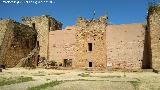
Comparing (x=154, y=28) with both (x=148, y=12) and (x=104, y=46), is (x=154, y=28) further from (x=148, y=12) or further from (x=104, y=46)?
(x=104, y=46)

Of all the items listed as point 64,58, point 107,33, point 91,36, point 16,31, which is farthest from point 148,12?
point 16,31

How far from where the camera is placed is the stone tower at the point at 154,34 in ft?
89.9

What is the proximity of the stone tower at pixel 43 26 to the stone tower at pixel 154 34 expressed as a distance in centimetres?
1649

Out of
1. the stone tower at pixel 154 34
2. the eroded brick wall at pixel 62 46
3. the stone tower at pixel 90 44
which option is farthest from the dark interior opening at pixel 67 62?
the stone tower at pixel 154 34

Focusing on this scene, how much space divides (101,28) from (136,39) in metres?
4.68

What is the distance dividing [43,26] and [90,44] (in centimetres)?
1039

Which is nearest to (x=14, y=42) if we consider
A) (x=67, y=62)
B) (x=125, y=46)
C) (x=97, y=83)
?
(x=67, y=62)

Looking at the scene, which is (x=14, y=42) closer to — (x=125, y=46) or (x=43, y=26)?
(x=43, y=26)

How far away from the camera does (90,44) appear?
115ft

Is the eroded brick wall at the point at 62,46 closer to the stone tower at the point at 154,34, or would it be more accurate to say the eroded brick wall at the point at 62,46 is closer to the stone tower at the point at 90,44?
the stone tower at the point at 90,44

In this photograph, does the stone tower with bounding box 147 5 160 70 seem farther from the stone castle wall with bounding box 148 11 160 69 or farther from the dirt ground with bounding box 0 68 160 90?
the dirt ground with bounding box 0 68 160 90

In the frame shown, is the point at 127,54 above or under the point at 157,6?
under

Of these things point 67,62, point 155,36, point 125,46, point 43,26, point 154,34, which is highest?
point 43,26

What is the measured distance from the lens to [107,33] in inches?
1320
